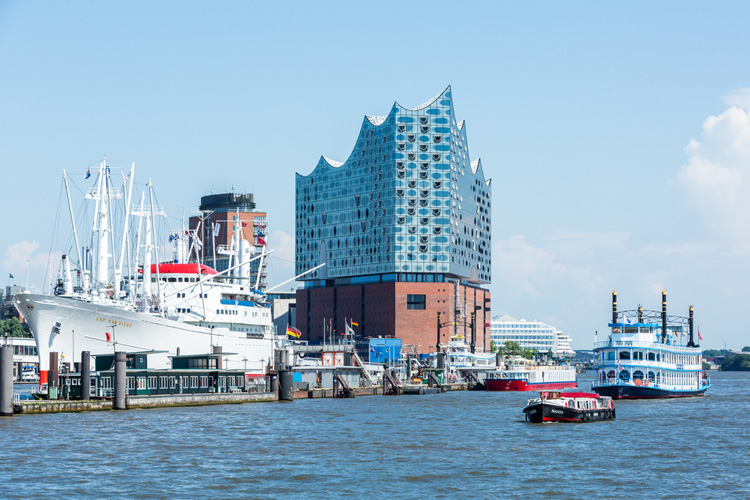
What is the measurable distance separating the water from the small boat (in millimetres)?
1624

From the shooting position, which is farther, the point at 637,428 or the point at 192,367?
the point at 192,367

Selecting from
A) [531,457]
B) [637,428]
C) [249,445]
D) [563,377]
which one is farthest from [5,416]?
[563,377]

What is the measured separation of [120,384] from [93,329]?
38.2 m

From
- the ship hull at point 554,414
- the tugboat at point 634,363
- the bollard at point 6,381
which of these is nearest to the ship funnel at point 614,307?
the tugboat at point 634,363

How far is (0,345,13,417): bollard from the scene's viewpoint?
8338cm

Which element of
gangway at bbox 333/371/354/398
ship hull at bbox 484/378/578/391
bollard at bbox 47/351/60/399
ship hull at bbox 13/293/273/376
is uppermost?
ship hull at bbox 13/293/273/376

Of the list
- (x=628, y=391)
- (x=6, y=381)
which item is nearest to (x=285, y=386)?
(x=6, y=381)

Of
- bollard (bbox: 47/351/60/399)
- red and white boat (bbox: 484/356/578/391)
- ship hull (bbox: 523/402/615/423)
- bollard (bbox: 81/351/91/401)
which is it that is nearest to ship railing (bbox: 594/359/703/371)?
ship hull (bbox: 523/402/615/423)

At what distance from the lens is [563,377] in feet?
608

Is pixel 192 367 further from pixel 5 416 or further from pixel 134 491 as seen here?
pixel 134 491

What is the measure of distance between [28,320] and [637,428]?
78763mm

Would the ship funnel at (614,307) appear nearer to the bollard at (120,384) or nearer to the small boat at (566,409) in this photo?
the small boat at (566,409)

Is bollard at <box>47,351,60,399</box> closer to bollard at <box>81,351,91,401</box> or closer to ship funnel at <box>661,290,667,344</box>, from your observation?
bollard at <box>81,351,91,401</box>

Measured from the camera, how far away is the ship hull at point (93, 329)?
128375 mm
